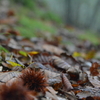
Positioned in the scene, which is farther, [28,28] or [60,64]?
[28,28]

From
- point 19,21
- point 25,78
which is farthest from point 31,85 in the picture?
point 19,21

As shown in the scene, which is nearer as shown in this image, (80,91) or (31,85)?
(31,85)

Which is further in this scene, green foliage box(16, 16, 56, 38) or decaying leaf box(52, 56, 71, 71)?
green foliage box(16, 16, 56, 38)

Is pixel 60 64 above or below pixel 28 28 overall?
above

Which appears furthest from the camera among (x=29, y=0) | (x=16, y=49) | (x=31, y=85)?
(x=29, y=0)

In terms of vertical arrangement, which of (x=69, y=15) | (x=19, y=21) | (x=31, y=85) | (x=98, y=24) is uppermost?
(x=31, y=85)

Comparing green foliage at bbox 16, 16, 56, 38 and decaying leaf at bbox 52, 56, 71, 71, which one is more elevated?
decaying leaf at bbox 52, 56, 71, 71

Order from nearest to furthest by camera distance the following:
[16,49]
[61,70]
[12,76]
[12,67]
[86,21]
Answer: [12,76] < [12,67] < [61,70] < [16,49] < [86,21]

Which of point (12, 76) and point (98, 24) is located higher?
point (12, 76)

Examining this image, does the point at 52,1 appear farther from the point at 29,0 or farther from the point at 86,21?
the point at 29,0

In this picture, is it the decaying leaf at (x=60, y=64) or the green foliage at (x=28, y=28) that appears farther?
the green foliage at (x=28, y=28)

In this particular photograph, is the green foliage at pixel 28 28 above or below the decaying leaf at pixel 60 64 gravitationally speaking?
below
